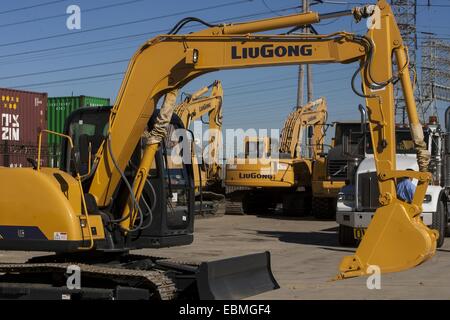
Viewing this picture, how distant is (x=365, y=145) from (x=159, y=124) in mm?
8730

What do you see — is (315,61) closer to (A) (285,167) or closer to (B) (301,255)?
(B) (301,255)

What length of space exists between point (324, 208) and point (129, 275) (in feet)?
56.4

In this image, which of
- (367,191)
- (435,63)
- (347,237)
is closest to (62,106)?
(347,237)

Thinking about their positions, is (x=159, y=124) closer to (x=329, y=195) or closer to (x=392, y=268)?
(x=392, y=268)

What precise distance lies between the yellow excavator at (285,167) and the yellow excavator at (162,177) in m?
17.0

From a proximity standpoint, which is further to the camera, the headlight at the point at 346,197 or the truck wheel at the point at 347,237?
the truck wheel at the point at 347,237

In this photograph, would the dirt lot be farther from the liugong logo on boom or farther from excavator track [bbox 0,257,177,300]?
the liugong logo on boom

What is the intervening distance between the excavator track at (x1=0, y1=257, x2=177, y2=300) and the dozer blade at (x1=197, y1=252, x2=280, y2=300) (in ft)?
1.46

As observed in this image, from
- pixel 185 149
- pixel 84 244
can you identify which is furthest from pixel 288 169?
pixel 84 244

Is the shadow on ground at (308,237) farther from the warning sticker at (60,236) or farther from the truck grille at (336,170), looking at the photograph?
the warning sticker at (60,236)

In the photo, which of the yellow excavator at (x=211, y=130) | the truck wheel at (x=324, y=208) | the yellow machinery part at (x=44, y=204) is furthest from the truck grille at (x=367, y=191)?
the yellow excavator at (x=211, y=130)

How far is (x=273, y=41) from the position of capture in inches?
318

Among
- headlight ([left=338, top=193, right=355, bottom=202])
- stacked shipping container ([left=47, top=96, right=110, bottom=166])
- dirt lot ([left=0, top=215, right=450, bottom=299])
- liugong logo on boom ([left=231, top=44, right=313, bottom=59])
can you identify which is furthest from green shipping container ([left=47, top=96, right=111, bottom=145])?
liugong logo on boom ([left=231, top=44, right=313, bottom=59])

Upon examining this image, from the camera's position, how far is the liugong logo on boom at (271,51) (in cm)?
801
